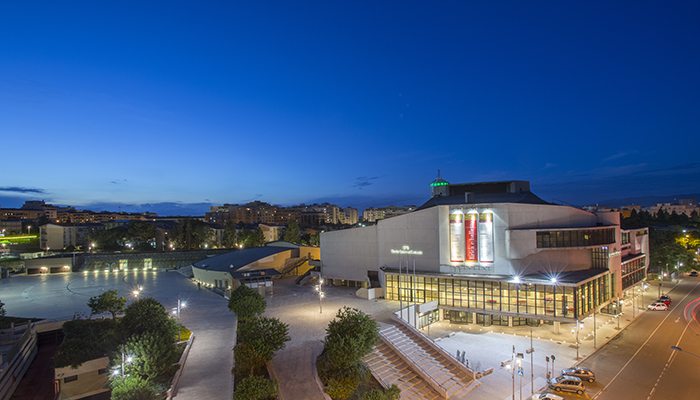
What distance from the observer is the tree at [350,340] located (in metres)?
22.0

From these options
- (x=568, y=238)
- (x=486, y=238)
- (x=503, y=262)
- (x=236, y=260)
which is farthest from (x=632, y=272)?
(x=236, y=260)

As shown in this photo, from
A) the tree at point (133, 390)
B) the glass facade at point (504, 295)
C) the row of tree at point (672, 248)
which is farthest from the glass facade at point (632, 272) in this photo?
the tree at point (133, 390)

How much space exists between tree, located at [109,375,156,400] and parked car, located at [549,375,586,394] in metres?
26.4

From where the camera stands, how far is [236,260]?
5728 centimetres

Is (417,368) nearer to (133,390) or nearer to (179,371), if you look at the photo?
(179,371)

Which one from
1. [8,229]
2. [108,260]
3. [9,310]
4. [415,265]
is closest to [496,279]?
[415,265]

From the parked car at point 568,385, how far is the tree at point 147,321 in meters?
27.4

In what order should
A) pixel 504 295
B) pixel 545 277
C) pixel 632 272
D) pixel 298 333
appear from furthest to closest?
1. pixel 632 272
2. pixel 504 295
3. pixel 545 277
4. pixel 298 333

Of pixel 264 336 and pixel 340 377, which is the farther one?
pixel 264 336

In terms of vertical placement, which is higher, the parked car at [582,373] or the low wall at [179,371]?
the low wall at [179,371]

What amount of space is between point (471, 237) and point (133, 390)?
107 feet

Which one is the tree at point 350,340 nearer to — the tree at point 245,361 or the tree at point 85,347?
the tree at point 245,361

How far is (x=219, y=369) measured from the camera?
23.8 meters

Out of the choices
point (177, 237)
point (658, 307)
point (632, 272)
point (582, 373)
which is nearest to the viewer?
point (582, 373)
